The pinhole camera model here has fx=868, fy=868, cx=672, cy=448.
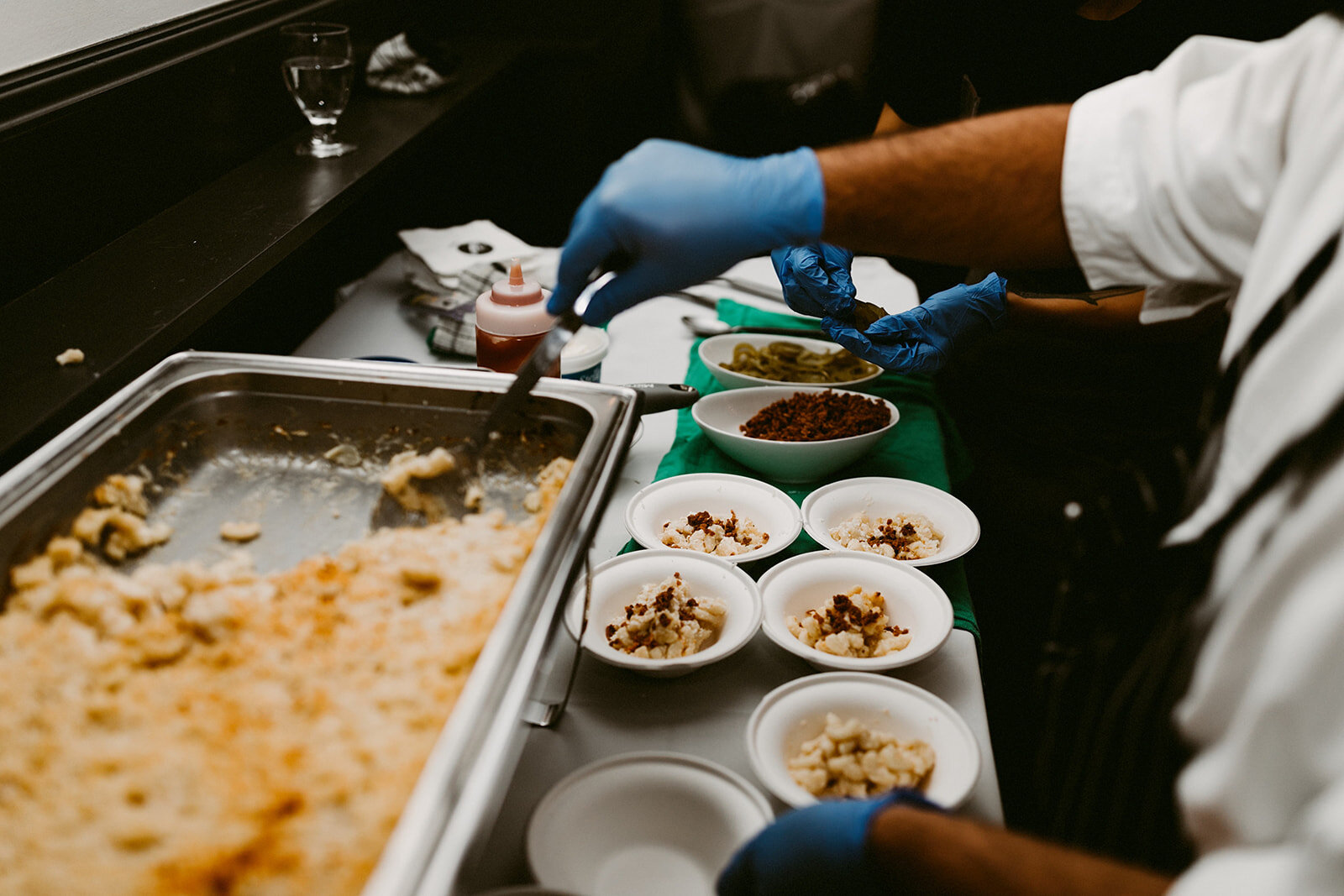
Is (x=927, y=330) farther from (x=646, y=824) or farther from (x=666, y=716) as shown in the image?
(x=646, y=824)

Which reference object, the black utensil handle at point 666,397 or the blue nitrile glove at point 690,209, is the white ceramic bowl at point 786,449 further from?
the blue nitrile glove at point 690,209

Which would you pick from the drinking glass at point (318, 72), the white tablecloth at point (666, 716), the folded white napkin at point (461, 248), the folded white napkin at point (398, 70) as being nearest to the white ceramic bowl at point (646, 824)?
the white tablecloth at point (666, 716)

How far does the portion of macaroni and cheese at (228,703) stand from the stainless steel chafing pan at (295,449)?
0.06 m

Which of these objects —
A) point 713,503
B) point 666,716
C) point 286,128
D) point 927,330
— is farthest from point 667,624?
point 286,128

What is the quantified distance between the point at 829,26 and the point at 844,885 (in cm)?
468

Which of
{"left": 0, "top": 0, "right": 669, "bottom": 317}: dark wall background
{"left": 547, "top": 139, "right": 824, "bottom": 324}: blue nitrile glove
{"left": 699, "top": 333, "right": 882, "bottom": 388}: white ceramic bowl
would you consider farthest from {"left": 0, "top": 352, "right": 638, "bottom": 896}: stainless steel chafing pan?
{"left": 699, "top": 333, "right": 882, "bottom": 388}: white ceramic bowl

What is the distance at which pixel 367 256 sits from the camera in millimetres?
2846

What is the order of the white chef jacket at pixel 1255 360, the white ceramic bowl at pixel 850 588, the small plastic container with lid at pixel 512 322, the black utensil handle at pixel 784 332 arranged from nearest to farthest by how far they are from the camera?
the white chef jacket at pixel 1255 360 < the white ceramic bowl at pixel 850 588 < the small plastic container with lid at pixel 512 322 < the black utensil handle at pixel 784 332

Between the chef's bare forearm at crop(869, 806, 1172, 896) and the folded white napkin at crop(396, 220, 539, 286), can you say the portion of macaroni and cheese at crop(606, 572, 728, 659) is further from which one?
the folded white napkin at crop(396, 220, 539, 286)

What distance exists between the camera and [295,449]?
1.23 metres

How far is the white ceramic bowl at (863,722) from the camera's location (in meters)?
0.99

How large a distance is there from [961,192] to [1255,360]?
17.4 inches

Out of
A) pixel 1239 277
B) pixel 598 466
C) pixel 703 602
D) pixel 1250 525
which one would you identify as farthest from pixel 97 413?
pixel 1239 277

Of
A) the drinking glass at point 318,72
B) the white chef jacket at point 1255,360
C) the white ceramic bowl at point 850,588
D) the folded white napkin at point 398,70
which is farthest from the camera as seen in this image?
the folded white napkin at point 398,70
